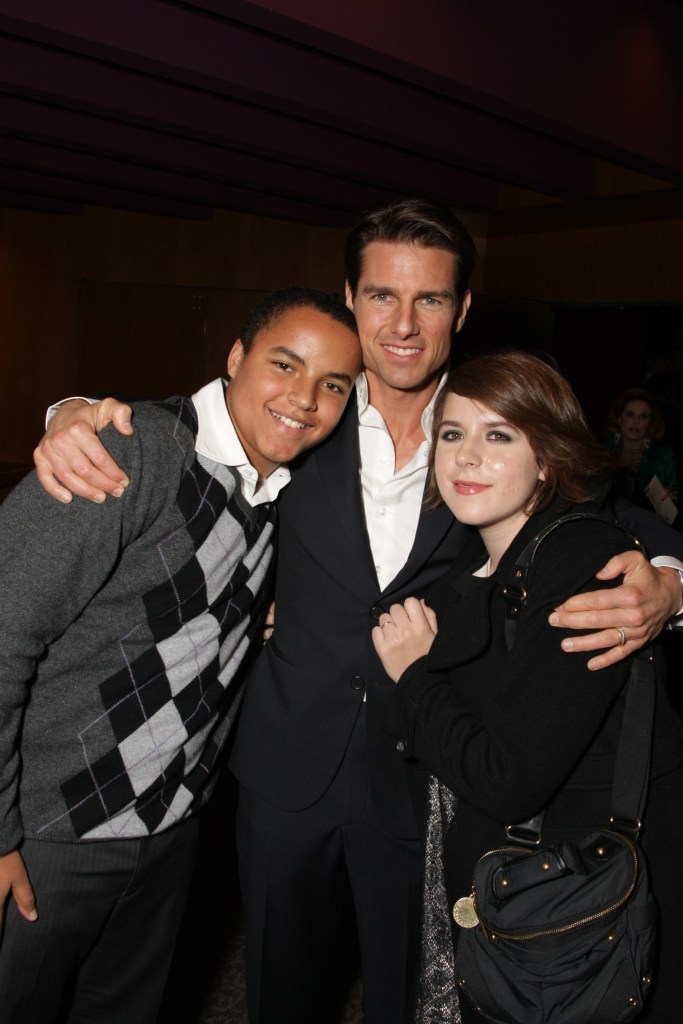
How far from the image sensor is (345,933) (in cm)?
270

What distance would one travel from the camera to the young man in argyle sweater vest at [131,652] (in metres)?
1.28

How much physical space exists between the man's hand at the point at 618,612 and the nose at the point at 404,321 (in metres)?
0.74

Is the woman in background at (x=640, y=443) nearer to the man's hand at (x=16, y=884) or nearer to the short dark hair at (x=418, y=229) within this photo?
the short dark hair at (x=418, y=229)

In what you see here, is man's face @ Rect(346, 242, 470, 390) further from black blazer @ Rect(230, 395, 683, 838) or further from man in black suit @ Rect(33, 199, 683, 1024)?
black blazer @ Rect(230, 395, 683, 838)

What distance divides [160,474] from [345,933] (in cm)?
196

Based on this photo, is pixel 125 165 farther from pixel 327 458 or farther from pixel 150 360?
pixel 327 458

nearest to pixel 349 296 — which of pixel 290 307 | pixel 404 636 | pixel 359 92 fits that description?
pixel 290 307

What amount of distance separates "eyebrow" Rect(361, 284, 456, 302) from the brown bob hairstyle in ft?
1.48

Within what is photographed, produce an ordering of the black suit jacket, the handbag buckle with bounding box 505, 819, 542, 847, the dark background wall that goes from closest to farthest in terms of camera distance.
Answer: the handbag buckle with bounding box 505, 819, 542, 847, the black suit jacket, the dark background wall

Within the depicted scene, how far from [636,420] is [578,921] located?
4.48 meters

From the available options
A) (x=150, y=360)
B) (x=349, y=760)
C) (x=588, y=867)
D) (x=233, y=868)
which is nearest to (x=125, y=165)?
(x=150, y=360)

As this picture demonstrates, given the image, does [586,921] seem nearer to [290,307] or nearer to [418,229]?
[290,307]

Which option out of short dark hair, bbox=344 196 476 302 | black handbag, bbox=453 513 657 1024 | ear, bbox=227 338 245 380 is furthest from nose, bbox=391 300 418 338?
black handbag, bbox=453 513 657 1024

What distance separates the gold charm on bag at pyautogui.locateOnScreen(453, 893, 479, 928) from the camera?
1.34 meters
